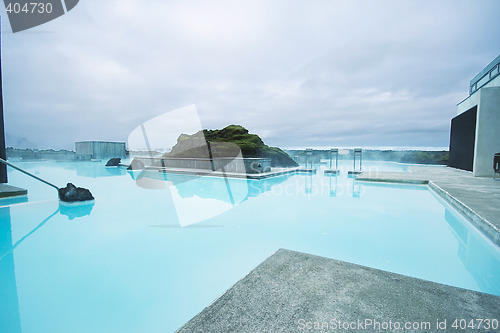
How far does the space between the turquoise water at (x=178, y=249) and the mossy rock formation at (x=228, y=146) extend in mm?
10634

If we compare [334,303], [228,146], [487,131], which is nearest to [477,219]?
[334,303]

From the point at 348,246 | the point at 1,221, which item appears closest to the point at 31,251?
the point at 1,221

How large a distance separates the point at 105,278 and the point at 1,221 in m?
5.10

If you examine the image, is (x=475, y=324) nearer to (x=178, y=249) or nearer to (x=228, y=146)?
(x=178, y=249)

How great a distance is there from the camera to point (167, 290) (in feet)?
9.93

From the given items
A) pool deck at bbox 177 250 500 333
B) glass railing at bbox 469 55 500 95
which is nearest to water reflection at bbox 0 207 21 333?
pool deck at bbox 177 250 500 333

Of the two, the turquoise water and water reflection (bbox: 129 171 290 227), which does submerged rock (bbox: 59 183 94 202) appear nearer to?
A: the turquoise water

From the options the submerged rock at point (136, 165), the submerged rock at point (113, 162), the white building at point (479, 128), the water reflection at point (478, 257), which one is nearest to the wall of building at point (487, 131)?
the white building at point (479, 128)

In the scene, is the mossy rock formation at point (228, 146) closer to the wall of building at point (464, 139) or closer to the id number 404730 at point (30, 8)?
the id number 404730 at point (30, 8)

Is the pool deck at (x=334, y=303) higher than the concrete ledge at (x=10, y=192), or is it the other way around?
the pool deck at (x=334, y=303)

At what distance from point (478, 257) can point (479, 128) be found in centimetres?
1077

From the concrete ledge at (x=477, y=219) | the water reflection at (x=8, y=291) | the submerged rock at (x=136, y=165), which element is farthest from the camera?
the submerged rock at (x=136, y=165)

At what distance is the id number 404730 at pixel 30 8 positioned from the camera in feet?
20.6

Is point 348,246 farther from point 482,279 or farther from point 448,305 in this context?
point 448,305
